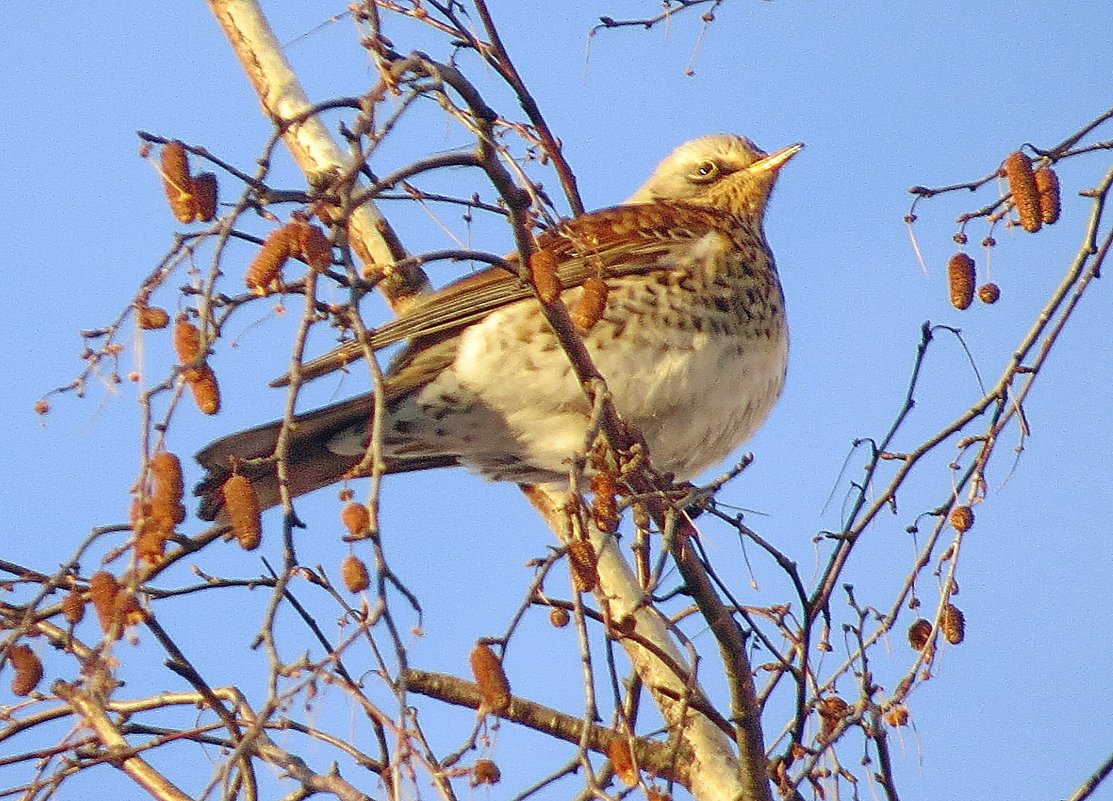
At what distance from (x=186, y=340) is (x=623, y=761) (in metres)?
1.06

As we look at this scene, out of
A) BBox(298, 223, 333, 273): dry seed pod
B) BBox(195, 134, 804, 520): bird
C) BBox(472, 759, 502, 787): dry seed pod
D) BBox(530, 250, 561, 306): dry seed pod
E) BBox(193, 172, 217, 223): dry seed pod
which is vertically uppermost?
BBox(195, 134, 804, 520): bird

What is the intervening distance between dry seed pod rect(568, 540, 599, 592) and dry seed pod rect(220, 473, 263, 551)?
560mm

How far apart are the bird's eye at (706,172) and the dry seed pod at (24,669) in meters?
3.91

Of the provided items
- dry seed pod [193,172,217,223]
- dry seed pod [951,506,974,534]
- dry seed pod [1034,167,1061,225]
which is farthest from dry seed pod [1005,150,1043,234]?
dry seed pod [193,172,217,223]

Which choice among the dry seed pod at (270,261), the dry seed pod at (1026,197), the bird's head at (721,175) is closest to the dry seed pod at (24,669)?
the dry seed pod at (270,261)

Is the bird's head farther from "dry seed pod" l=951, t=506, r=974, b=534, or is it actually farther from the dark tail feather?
"dry seed pod" l=951, t=506, r=974, b=534

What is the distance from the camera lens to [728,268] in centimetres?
522

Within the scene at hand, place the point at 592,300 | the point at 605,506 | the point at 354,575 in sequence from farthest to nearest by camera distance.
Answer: the point at 605,506 < the point at 592,300 < the point at 354,575

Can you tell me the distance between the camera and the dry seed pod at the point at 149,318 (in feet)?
8.74

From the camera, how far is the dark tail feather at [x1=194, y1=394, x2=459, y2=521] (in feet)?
14.9

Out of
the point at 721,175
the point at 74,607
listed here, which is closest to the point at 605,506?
the point at 74,607

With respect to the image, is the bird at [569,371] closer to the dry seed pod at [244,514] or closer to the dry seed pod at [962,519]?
the dry seed pod at [962,519]

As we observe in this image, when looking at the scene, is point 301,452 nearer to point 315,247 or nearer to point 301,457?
point 301,457

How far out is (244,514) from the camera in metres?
2.47
